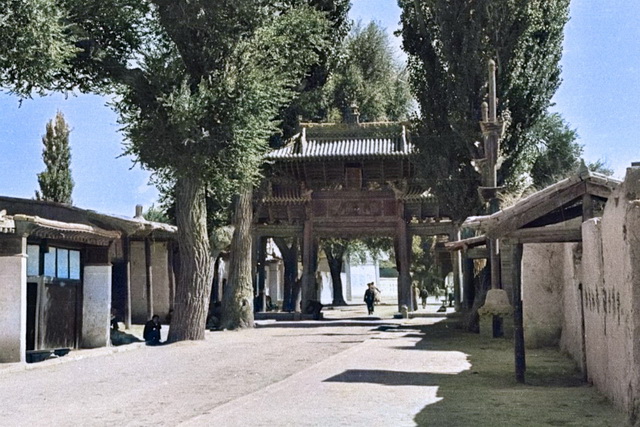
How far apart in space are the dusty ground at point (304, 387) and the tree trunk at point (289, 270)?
19.9 metres

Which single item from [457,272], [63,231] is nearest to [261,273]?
[457,272]

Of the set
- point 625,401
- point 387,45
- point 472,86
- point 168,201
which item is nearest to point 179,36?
point 472,86

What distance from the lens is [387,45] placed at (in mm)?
47125

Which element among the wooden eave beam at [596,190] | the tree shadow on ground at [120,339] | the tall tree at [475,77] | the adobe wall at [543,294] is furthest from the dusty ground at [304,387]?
the tall tree at [475,77]

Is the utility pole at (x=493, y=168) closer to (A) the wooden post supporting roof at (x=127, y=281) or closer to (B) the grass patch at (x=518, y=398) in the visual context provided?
(B) the grass patch at (x=518, y=398)

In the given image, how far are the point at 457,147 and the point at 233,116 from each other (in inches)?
344

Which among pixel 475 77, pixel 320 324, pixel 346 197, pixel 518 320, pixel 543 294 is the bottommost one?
pixel 320 324

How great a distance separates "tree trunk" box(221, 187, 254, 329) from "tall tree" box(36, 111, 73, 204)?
591 inches

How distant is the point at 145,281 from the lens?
30.7 meters

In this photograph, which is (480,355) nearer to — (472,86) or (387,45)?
(472,86)

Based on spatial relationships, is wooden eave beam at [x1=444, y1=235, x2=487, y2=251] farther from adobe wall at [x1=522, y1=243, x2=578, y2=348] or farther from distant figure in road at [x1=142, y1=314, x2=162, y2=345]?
distant figure in road at [x1=142, y1=314, x2=162, y2=345]

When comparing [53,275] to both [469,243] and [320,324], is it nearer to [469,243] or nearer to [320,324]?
[469,243]

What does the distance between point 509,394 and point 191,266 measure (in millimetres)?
12790

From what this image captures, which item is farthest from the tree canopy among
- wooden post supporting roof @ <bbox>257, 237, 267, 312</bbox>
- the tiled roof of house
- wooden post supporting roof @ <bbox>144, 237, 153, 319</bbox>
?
wooden post supporting roof @ <bbox>257, 237, 267, 312</bbox>
